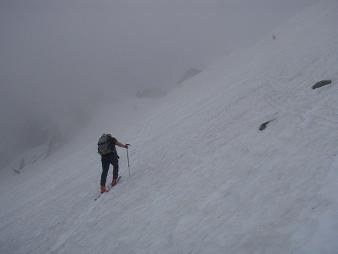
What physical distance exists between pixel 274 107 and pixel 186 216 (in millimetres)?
7510

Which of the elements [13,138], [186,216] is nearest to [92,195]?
[186,216]

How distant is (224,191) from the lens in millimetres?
7906

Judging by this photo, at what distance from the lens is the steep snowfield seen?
588 centimetres

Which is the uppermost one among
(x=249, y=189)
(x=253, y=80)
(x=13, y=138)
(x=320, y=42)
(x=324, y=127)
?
(x=13, y=138)

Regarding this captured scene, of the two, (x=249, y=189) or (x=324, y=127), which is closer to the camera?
(x=249, y=189)

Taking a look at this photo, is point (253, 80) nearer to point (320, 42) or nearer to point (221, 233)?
point (320, 42)

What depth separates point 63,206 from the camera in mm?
12820

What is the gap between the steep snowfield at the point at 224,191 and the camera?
5.88 metres

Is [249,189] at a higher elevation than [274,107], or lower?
lower

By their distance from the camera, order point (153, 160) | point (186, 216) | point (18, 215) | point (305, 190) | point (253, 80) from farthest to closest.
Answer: point (253, 80) < point (18, 215) < point (153, 160) < point (186, 216) < point (305, 190)

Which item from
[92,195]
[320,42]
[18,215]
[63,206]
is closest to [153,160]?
[92,195]

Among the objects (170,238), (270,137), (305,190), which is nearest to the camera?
(305,190)

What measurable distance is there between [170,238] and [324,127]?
232 inches

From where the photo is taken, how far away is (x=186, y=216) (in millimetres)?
7566
